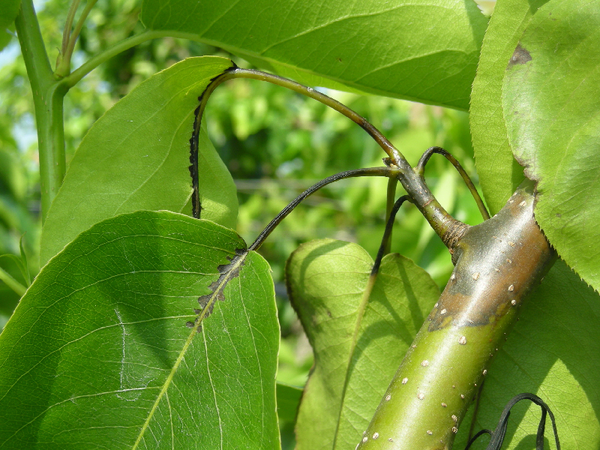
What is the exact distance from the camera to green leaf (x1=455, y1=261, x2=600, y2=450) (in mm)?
441

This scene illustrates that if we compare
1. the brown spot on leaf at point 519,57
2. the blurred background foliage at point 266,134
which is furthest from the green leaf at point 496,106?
the blurred background foliage at point 266,134

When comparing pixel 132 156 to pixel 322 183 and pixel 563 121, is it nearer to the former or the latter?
pixel 322 183

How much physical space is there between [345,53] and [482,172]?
0.17 meters

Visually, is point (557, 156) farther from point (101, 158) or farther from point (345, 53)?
point (101, 158)

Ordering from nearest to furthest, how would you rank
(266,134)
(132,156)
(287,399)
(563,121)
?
(563,121) → (132,156) → (287,399) → (266,134)

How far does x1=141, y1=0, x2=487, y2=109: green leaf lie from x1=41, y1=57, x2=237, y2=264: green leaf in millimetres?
58

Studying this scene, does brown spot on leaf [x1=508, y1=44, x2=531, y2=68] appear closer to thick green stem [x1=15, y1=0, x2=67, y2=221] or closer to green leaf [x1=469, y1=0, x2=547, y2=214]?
green leaf [x1=469, y1=0, x2=547, y2=214]

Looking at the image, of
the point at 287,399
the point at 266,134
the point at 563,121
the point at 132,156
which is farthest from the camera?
the point at 266,134

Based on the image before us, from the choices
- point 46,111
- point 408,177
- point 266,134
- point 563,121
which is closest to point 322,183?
point 408,177

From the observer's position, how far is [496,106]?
44 cm

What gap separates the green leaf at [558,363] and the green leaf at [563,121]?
0.30 feet

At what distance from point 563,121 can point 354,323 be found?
0.24 metres

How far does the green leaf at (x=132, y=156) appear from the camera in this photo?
0.47m

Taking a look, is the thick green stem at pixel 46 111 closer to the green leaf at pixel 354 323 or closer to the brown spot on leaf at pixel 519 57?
the green leaf at pixel 354 323
